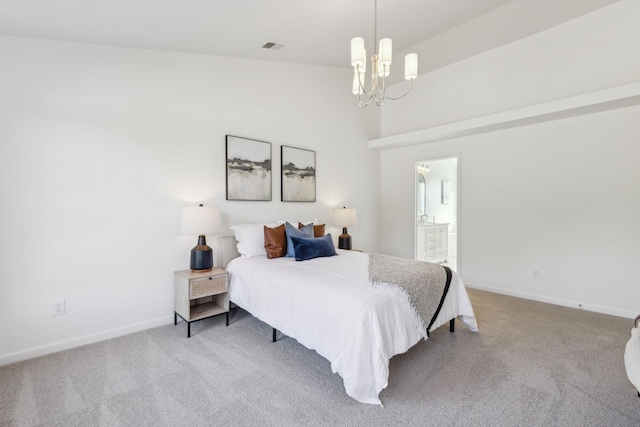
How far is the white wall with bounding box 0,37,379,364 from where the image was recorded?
92.1 inches

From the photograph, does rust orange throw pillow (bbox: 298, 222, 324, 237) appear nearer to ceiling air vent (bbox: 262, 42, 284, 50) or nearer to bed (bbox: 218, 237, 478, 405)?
bed (bbox: 218, 237, 478, 405)

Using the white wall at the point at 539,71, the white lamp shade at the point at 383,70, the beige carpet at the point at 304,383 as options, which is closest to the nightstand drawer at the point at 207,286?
the beige carpet at the point at 304,383

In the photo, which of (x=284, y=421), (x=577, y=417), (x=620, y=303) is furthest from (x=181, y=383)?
(x=620, y=303)

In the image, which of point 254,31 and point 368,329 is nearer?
point 368,329

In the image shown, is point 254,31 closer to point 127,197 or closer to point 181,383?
point 127,197

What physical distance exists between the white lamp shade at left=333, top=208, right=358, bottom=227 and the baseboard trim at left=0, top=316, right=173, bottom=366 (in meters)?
2.51

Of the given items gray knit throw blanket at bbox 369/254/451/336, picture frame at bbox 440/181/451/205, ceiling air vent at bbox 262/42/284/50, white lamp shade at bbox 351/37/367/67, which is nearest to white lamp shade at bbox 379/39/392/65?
white lamp shade at bbox 351/37/367/67

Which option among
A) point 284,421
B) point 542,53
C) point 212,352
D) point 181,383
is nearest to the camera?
point 284,421

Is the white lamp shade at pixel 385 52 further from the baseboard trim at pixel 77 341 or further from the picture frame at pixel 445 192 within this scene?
the picture frame at pixel 445 192

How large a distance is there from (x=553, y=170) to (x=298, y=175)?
3.32 m

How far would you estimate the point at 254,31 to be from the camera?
2.92 meters

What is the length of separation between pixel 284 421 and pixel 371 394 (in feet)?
1.78

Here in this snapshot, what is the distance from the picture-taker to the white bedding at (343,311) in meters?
1.79

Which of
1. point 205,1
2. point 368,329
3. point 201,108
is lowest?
point 368,329
